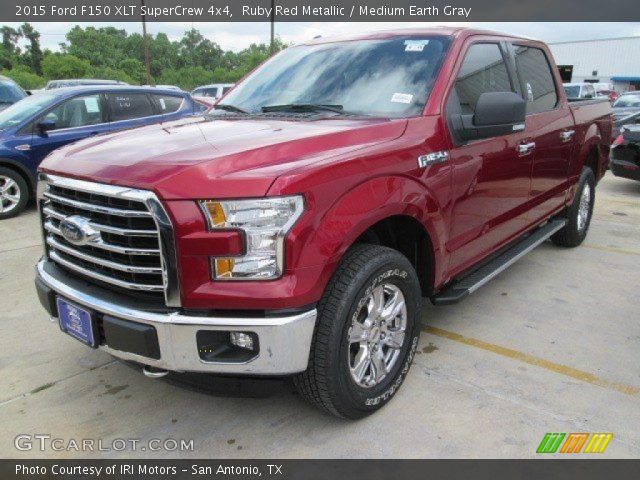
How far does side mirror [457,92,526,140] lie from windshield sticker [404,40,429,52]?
1.74 feet

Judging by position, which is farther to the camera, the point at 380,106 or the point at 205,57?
the point at 205,57

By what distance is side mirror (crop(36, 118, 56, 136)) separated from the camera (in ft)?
23.0

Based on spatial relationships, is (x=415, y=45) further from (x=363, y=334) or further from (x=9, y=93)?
(x=9, y=93)

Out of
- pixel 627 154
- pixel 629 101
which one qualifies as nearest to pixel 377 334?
pixel 627 154

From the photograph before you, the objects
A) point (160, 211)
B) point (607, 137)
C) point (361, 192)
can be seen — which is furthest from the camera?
point (607, 137)

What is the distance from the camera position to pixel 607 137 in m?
5.73

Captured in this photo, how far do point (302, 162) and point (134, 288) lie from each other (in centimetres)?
90

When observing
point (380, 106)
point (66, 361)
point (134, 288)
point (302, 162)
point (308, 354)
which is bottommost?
point (66, 361)

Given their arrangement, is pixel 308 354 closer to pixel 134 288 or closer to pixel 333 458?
pixel 333 458

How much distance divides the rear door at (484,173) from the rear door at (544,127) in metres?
0.21

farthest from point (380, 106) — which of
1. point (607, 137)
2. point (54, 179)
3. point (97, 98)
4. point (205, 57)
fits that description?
point (205, 57)

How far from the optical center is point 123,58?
80125mm

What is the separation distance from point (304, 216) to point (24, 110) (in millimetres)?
6848
